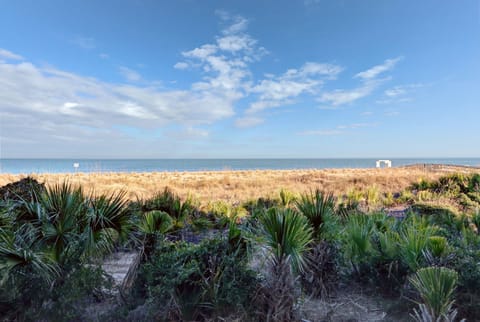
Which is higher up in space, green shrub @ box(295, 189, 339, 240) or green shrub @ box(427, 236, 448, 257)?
green shrub @ box(295, 189, 339, 240)

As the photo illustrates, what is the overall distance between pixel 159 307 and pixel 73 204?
1538 millimetres

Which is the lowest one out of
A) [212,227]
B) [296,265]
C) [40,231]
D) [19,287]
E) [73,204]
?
[212,227]

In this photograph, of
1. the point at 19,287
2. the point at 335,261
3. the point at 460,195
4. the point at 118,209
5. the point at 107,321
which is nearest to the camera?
the point at 19,287

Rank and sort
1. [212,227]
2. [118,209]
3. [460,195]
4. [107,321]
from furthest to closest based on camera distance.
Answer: [460,195] → [212,227] → [118,209] → [107,321]

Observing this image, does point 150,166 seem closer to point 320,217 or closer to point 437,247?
point 320,217

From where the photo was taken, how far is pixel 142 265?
3.52 m

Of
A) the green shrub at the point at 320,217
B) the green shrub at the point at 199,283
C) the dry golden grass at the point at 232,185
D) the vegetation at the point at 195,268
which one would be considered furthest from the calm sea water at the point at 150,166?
the green shrub at the point at 320,217

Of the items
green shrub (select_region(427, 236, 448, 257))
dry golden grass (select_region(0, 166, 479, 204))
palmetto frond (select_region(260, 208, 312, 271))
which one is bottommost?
dry golden grass (select_region(0, 166, 479, 204))

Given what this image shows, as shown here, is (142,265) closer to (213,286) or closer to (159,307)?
(159,307)

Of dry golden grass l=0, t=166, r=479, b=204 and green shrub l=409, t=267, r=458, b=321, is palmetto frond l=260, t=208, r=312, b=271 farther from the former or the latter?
dry golden grass l=0, t=166, r=479, b=204

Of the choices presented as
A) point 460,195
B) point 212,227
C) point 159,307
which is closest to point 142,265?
point 159,307

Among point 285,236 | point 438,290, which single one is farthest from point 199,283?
point 438,290

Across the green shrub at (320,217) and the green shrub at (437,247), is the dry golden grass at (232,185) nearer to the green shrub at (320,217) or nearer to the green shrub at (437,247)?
the green shrub at (437,247)

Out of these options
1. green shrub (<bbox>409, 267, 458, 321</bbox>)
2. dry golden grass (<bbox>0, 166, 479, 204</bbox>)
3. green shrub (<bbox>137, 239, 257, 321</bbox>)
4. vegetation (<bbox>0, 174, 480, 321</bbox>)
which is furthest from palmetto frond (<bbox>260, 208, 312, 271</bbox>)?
dry golden grass (<bbox>0, 166, 479, 204</bbox>)
